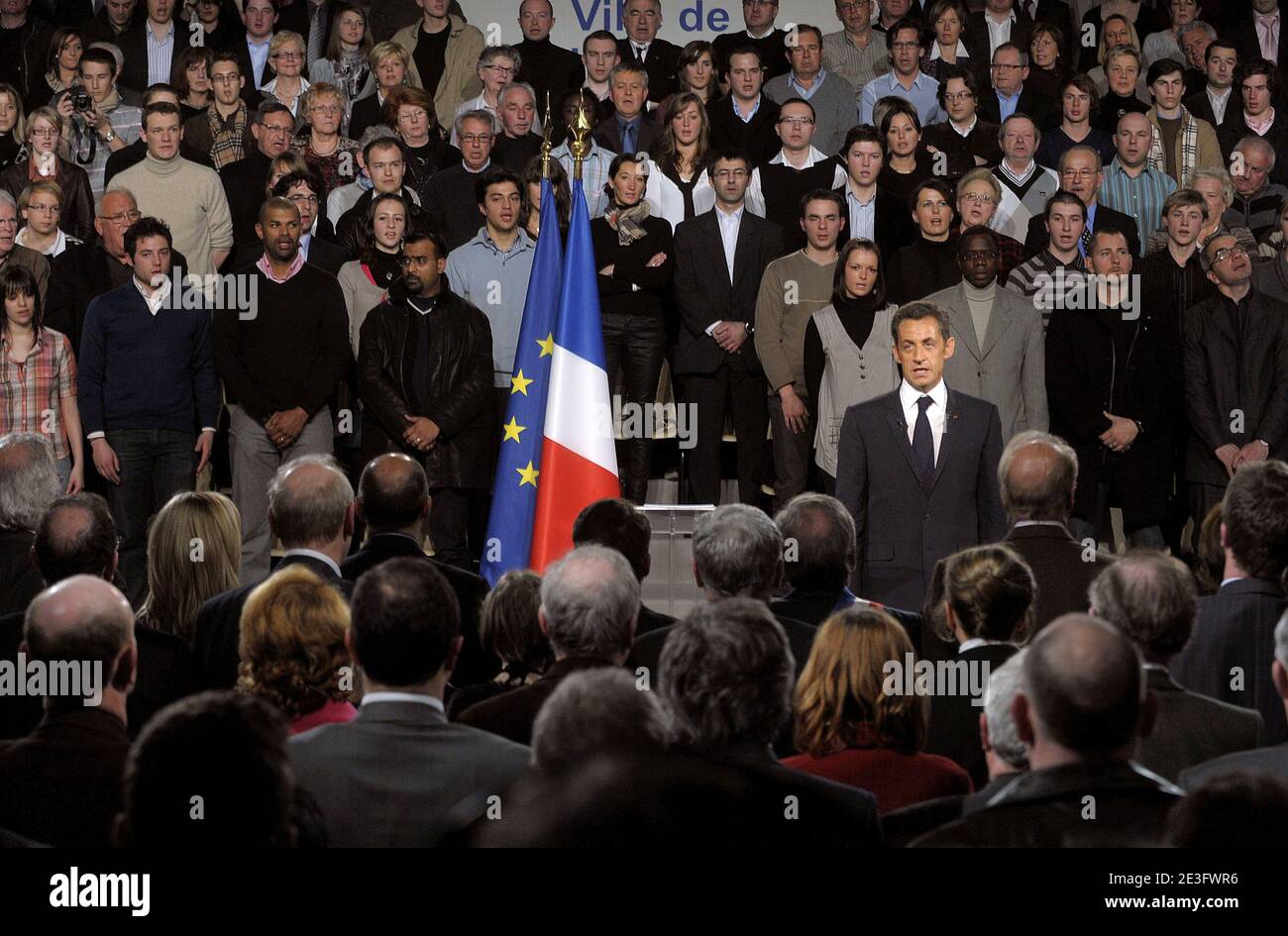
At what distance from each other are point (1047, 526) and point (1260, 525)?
81 cm

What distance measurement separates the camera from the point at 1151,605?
387 cm

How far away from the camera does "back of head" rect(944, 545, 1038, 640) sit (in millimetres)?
4141

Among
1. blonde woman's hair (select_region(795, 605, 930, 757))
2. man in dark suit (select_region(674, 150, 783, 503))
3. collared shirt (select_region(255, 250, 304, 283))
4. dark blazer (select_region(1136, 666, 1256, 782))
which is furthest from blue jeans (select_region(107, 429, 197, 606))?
dark blazer (select_region(1136, 666, 1256, 782))

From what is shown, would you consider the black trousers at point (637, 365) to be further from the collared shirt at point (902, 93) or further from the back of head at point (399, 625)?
the back of head at point (399, 625)

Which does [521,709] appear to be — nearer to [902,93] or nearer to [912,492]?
[912,492]

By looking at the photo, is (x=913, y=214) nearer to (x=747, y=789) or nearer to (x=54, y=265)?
(x=54, y=265)

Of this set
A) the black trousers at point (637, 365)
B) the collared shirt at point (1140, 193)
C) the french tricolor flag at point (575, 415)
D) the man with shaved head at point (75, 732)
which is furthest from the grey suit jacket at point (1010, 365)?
the man with shaved head at point (75, 732)

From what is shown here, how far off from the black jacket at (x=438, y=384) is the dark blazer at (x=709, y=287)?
3.96ft

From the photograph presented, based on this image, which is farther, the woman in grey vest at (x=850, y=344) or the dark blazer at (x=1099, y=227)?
the dark blazer at (x=1099, y=227)

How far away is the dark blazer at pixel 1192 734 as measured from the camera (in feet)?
12.4

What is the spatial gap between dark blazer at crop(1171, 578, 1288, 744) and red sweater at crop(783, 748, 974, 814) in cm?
122

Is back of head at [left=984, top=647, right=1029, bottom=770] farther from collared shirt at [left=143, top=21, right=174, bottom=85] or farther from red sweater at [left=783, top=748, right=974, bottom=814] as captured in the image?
collared shirt at [left=143, top=21, right=174, bottom=85]

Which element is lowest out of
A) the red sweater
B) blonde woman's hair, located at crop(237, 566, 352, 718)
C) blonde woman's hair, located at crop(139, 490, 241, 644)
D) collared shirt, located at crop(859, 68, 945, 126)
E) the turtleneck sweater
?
the red sweater

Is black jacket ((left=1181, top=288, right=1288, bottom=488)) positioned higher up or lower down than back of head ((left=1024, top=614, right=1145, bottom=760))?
higher up
